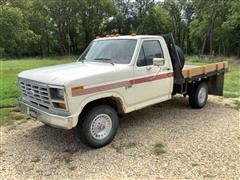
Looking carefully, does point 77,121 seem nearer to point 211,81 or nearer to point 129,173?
point 129,173

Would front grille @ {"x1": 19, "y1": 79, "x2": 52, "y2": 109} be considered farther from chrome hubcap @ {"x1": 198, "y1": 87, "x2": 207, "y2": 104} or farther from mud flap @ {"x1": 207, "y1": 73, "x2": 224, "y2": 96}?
mud flap @ {"x1": 207, "y1": 73, "x2": 224, "y2": 96}

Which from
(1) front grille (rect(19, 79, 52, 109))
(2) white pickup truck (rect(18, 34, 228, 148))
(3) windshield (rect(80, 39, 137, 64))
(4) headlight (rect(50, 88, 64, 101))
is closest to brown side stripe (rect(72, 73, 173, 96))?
(2) white pickup truck (rect(18, 34, 228, 148))

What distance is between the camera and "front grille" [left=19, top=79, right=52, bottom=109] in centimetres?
473

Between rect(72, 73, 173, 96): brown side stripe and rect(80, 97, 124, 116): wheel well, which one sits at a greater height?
rect(72, 73, 173, 96): brown side stripe

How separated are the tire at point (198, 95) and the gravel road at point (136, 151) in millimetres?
668

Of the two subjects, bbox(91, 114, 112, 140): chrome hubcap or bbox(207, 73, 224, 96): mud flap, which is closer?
bbox(91, 114, 112, 140): chrome hubcap

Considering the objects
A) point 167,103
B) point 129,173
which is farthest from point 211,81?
point 129,173

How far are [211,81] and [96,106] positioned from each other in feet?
14.8

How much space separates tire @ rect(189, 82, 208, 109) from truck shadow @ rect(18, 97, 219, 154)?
16 centimetres

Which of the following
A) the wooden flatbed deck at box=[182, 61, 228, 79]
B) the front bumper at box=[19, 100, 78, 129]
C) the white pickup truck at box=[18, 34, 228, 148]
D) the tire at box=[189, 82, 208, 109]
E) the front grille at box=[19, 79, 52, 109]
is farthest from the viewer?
the tire at box=[189, 82, 208, 109]

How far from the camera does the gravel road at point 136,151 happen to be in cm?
419

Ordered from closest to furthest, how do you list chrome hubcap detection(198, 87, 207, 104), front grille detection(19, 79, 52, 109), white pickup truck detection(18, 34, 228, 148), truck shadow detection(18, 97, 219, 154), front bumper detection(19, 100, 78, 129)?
1. front bumper detection(19, 100, 78, 129)
2. white pickup truck detection(18, 34, 228, 148)
3. front grille detection(19, 79, 52, 109)
4. truck shadow detection(18, 97, 219, 154)
5. chrome hubcap detection(198, 87, 207, 104)

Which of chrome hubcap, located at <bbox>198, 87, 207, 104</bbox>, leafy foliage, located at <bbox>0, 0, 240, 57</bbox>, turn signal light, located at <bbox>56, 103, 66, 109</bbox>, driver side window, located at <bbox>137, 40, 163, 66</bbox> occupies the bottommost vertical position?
chrome hubcap, located at <bbox>198, 87, 207, 104</bbox>

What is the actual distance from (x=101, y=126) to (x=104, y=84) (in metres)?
0.77
